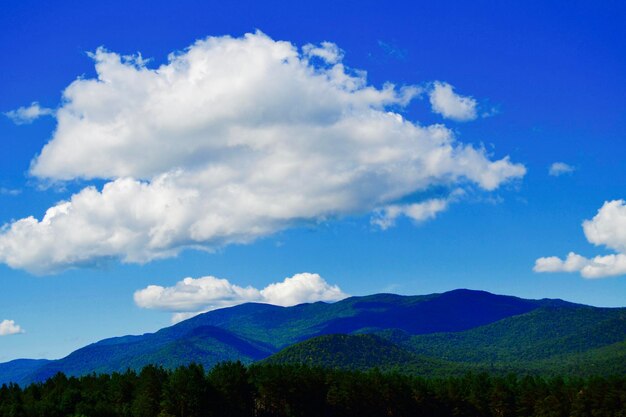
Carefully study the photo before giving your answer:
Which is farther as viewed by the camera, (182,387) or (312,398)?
(312,398)

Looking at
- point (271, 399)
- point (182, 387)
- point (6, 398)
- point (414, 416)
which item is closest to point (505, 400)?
point (414, 416)

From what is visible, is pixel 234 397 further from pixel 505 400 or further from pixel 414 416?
pixel 505 400

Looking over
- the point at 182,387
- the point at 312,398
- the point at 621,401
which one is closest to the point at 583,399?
the point at 621,401

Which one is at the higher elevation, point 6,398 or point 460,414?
point 6,398

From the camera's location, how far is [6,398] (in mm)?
141625

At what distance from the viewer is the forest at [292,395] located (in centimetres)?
14138

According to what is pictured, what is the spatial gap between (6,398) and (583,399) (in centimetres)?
14045

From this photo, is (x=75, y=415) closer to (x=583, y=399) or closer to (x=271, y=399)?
(x=271, y=399)

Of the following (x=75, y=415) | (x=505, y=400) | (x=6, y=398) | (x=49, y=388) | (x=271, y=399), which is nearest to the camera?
(x=75, y=415)

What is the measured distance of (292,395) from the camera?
168 meters

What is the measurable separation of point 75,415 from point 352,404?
246ft

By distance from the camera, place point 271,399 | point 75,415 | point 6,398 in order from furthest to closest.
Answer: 1. point 271,399
2. point 6,398
3. point 75,415

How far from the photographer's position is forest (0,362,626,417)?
141m

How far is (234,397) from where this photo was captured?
158 m
